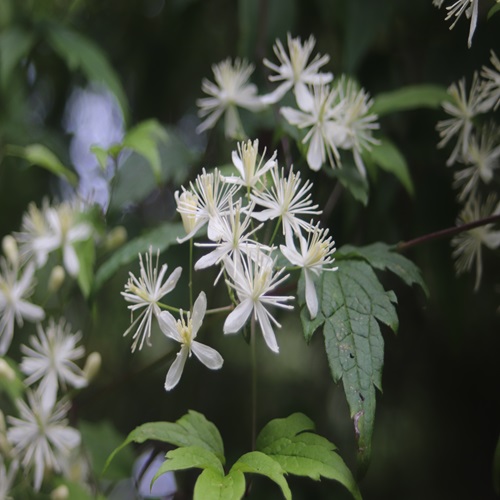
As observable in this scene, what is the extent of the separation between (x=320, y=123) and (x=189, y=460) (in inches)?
15.3

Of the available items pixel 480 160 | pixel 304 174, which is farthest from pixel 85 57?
pixel 480 160

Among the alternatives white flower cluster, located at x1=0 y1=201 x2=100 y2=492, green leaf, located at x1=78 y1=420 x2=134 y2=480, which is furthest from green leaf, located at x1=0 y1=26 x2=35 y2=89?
green leaf, located at x1=78 y1=420 x2=134 y2=480

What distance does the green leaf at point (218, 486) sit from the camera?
52cm

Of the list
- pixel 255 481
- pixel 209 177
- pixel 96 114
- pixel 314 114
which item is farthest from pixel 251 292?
pixel 96 114

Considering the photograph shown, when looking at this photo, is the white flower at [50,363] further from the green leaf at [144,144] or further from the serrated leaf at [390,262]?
the serrated leaf at [390,262]

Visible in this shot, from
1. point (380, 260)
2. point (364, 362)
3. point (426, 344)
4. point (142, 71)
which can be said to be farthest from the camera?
point (142, 71)

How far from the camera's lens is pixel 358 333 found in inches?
23.2

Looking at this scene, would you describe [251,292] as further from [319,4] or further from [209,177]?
[319,4]

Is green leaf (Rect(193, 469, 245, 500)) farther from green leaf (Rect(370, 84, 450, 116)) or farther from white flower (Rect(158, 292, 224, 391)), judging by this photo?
green leaf (Rect(370, 84, 450, 116))

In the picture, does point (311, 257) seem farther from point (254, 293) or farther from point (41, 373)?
point (41, 373)

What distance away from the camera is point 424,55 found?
1134mm

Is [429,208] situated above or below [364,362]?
above

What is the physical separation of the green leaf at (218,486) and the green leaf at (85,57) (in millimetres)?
626

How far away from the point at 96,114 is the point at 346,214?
76cm
